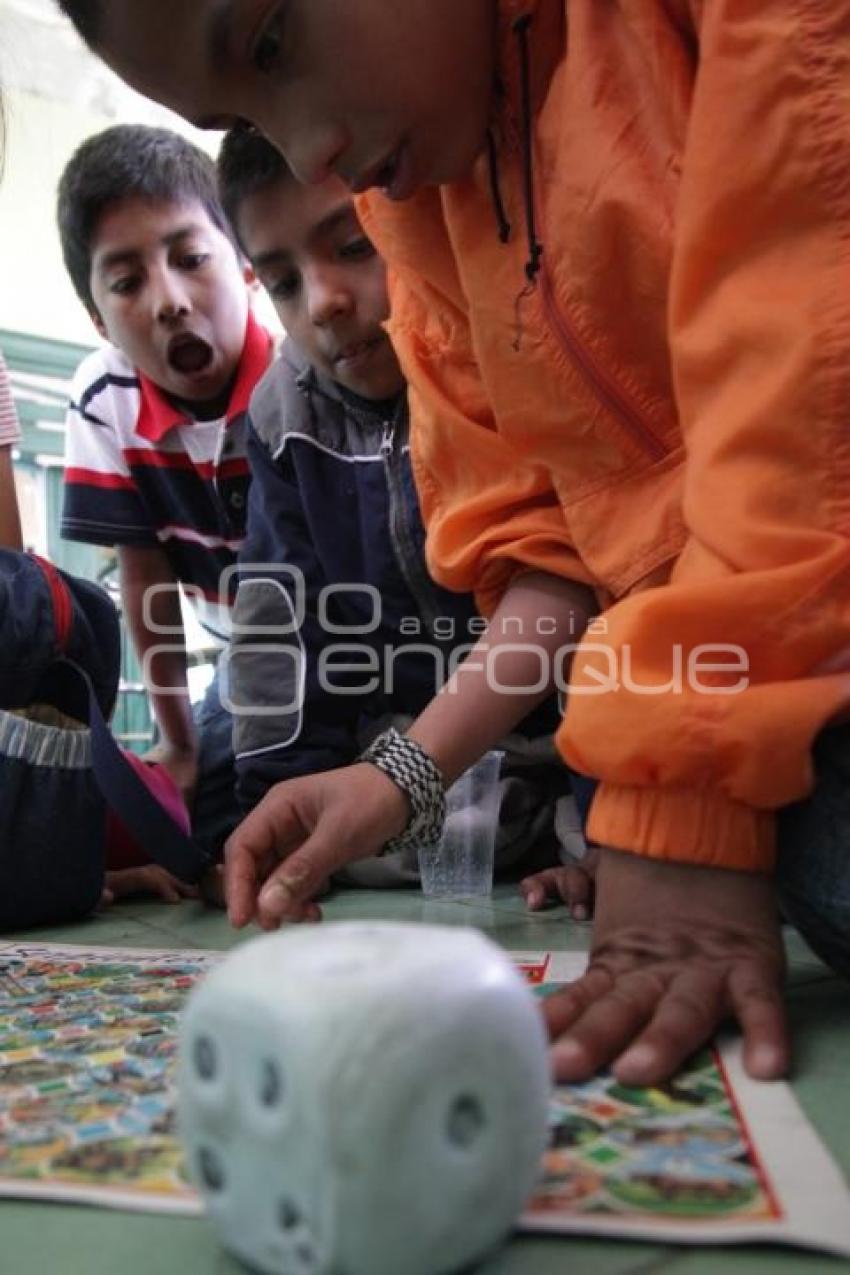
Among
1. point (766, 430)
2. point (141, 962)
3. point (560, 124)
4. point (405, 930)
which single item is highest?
point (560, 124)

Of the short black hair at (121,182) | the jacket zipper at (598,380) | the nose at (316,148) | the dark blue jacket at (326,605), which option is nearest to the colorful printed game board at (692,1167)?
the jacket zipper at (598,380)

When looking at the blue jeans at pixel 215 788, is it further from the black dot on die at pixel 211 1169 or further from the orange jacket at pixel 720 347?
the black dot on die at pixel 211 1169

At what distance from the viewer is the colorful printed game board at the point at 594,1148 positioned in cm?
34

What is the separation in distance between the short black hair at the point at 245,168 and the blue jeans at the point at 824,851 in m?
0.73

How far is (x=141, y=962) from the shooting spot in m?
0.71

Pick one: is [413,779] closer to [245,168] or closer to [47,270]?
[245,168]

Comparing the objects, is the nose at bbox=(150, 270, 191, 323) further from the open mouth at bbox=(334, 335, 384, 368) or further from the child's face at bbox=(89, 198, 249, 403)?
the open mouth at bbox=(334, 335, 384, 368)

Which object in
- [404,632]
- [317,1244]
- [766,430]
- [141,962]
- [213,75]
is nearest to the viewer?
[317,1244]

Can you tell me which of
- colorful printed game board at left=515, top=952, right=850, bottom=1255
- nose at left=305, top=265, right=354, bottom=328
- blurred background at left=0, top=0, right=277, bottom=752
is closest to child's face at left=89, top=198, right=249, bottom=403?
nose at left=305, top=265, right=354, bottom=328

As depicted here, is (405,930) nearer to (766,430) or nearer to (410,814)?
(766,430)

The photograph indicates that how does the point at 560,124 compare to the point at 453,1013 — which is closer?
the point at 453,1013

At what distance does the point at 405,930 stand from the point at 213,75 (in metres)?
0.47

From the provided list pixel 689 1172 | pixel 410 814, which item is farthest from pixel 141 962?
pixel 689 1172

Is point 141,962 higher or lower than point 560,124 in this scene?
lower
